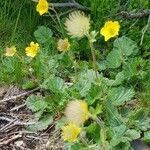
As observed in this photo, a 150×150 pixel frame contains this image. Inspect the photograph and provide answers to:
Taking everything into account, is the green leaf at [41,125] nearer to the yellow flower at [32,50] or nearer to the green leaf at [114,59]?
the yellow flower at [32,50]

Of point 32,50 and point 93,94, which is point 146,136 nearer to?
point 93,94

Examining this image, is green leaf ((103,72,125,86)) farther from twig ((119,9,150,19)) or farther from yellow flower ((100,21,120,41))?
twig ((119,9,150,19))

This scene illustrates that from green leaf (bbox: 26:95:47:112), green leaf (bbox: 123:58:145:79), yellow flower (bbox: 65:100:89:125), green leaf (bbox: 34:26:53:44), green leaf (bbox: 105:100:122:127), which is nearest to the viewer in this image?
yellow flower (bbox: 65:100:89:125)

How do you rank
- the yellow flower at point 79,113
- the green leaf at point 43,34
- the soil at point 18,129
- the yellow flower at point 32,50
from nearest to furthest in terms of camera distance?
the yellow flower at point 79,113 < the soil at point 18,129 < the yellow flower at point 32,50 < the green leaf at point 43,34

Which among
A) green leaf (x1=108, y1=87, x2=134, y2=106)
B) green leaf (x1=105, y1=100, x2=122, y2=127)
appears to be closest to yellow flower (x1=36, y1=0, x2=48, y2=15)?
green leaf (x1=108, y1=87, x2=134, y2=106)

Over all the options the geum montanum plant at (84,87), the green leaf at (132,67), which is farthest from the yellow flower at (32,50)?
the green leaf at (132,67)

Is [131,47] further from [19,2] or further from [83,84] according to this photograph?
[19,2]
